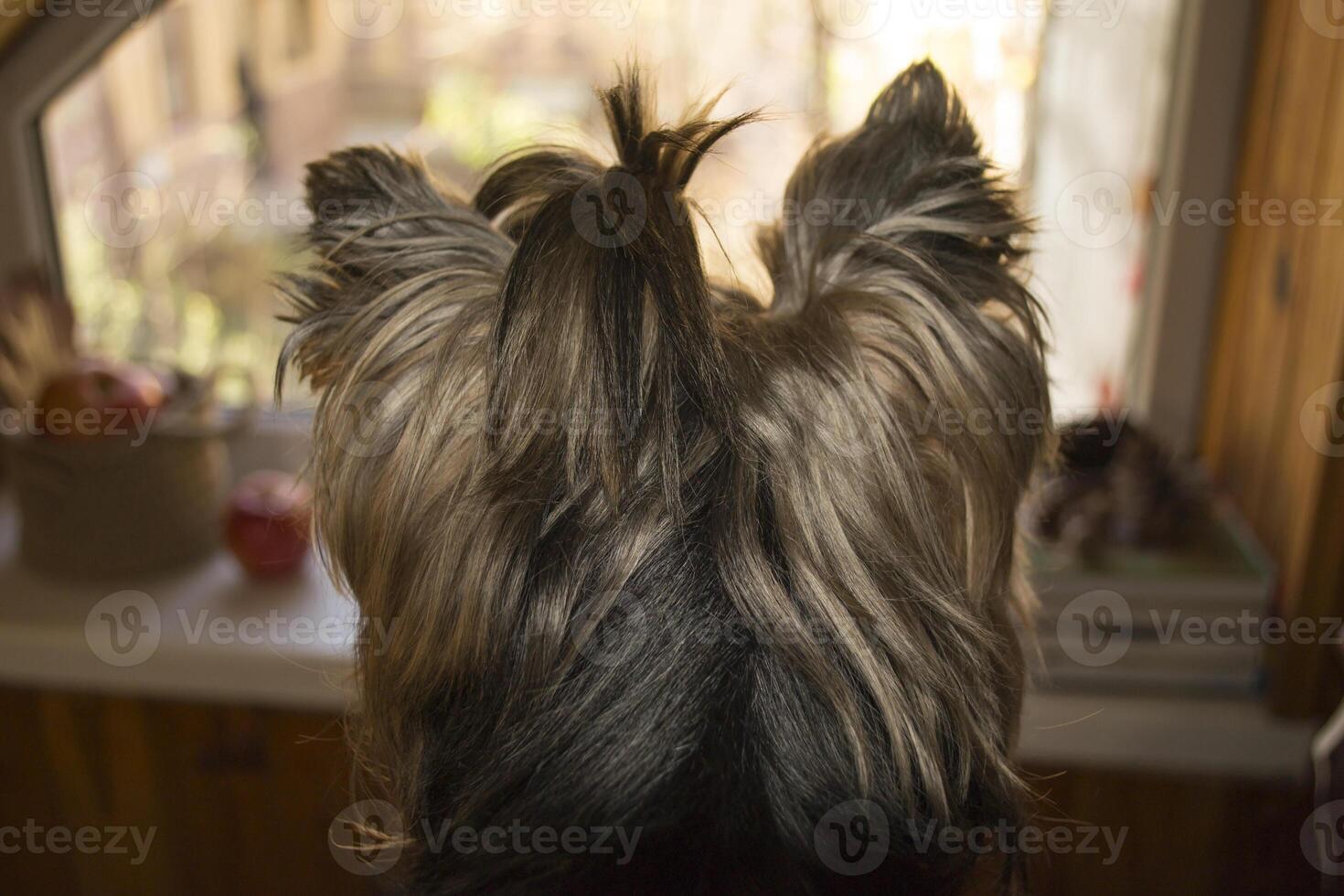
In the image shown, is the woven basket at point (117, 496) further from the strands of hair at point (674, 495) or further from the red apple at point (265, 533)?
the strands of hair at point (674, 495)

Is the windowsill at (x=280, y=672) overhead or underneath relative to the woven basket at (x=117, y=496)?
underneath

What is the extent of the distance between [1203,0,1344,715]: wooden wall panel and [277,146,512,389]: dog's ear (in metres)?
0.94

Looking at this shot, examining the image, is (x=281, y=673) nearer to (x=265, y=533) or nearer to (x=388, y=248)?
(x=265, y=533)

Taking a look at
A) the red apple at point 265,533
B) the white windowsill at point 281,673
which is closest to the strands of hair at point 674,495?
the white windowsill at point 281,673

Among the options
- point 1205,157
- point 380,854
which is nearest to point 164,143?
point 380,854

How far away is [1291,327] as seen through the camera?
128 centimetres

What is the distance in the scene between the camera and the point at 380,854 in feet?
3.25

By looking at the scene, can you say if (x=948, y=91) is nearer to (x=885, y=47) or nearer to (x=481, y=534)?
(x=481, y=534)

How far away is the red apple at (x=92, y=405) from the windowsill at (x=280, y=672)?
0.73ft

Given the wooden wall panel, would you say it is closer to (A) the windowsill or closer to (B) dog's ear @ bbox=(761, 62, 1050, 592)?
(A) the windowsill

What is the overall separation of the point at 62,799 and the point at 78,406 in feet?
1.77

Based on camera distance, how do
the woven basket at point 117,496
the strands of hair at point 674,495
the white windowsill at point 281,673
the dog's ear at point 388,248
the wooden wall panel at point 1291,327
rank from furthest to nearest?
the woven basket at point 117,496 → the white windowsill at point 281,673 → the wooden wall panel at point 1291,327 → the dog's ear at point 388,248 → the strands of hair at point 674,495

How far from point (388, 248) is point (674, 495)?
26 centimetres

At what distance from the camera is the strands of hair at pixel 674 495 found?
59 centimetres
